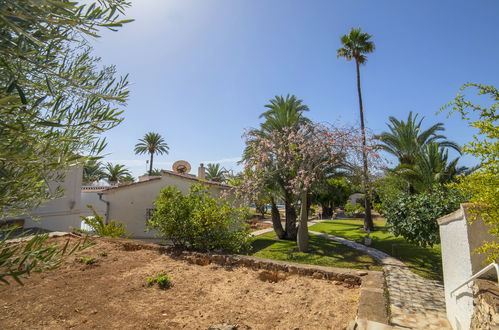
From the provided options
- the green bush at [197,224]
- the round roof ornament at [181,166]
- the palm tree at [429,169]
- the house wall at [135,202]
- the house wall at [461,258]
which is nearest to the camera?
the house wall at [461,258]

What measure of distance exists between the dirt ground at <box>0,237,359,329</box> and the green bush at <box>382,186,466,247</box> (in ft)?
15.5

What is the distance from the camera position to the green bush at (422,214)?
8953 mm

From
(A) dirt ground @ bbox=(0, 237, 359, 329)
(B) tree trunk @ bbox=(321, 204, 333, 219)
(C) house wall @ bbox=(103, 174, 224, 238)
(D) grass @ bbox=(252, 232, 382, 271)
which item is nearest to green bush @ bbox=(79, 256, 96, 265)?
(A) dirt ground @ bbox=(0, 237, 359, 329)

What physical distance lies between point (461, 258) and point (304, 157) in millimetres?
7931

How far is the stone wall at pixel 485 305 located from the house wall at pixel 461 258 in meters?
0.24

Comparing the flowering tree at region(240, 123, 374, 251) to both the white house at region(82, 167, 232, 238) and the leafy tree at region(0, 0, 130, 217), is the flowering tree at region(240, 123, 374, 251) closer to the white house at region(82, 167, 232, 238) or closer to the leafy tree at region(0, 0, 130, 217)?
the white house at region(82, 167, 232, 238)

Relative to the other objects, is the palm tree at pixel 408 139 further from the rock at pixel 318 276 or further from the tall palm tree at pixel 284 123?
the rock at pixel 318 276

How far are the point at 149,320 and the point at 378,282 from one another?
523cm

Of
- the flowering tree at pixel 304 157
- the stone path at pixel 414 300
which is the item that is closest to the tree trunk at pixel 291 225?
the flowering tree at pixel 304 157

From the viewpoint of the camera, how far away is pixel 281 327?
4613 millimetres

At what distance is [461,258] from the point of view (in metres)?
4.14

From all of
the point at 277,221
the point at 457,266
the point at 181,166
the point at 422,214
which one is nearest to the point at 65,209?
the point at 181,166

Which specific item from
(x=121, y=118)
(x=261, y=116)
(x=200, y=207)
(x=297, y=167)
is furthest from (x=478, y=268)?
(x=261, y=116)

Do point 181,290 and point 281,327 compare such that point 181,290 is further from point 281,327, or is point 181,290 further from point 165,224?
point 165,224
